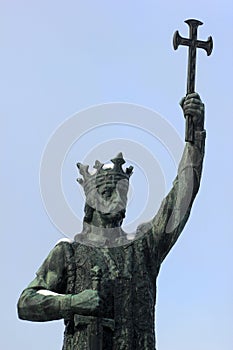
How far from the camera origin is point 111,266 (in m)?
15.0

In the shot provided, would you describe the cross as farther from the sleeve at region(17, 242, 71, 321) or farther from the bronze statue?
the sleeve at region(17, 242, 71, 321)

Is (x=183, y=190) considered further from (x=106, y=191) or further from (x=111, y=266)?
(x=111, y=266)

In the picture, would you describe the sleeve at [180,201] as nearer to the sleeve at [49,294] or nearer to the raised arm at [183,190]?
the raised arm at [183,190]

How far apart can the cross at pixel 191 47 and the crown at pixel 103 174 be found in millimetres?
855

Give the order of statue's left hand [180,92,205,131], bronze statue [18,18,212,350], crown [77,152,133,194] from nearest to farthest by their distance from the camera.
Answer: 1. bronze statue [18,18,212,350]
2. statue's left hand [180,92,205,131]
3. crown [77,152,133,194]

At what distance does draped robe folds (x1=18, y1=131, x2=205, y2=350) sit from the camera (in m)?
14.6

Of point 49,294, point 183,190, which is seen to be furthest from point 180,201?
point 49,294

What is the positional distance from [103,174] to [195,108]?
1322mm

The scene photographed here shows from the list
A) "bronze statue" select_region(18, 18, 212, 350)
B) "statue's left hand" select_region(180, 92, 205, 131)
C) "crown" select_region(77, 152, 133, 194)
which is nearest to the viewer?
"bronze statue" select_region(18, 18, 212, 350)

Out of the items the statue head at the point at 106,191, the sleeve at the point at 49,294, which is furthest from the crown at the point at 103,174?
the sleeve at the point at 49,294

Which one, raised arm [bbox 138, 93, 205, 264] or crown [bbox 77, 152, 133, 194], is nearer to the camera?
raised arm [bbox 138, 93, 205, 264]

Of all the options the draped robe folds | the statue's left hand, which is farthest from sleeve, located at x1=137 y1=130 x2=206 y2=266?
the statue's left hand

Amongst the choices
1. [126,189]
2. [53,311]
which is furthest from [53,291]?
[126,189]

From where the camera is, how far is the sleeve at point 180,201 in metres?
15.1
